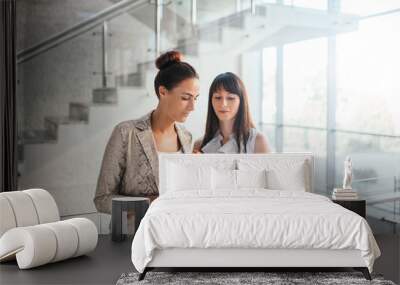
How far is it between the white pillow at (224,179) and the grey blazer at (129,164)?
959mm


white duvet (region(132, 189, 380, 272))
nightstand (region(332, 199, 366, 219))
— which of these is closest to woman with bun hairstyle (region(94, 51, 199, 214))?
nightstand (region(332, 199, 366, 219))

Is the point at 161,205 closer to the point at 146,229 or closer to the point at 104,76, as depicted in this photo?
the point at 146,229

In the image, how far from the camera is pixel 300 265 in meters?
5.34

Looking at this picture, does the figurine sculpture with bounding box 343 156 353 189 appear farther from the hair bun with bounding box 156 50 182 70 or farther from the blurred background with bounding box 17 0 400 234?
the hair bun with bounding box 156 50 182 70

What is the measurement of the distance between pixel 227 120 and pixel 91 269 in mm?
2690

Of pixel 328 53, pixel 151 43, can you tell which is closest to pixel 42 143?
pixel 151 43

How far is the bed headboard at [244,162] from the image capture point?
7246mm

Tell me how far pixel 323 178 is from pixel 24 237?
11.8 ft

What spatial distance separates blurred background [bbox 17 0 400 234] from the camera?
24.9 ft

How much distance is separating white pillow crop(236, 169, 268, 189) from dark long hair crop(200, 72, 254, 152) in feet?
2.70

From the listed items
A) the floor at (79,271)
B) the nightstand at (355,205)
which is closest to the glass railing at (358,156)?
the nightstand at (355,205)

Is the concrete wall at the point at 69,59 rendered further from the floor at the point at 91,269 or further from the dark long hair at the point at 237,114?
the floor at the point at 91,269

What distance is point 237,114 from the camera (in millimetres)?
7715

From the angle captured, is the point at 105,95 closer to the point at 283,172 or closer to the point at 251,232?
the point at 283,172
